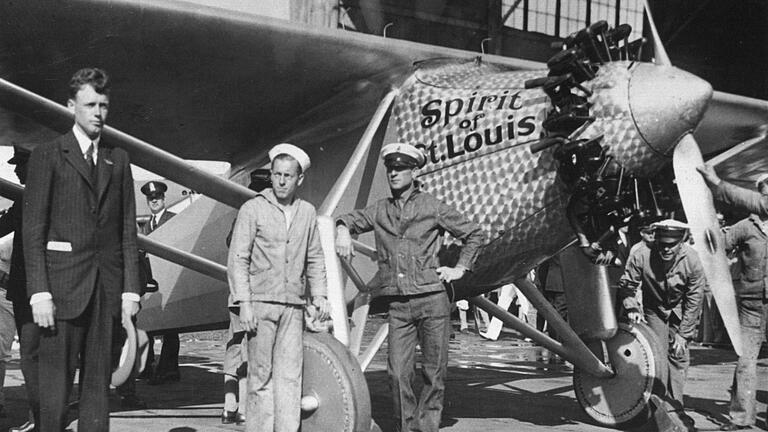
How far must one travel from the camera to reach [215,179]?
5465 mm

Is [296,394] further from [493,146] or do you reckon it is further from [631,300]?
[631,300]

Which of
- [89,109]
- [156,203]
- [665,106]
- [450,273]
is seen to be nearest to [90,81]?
[89,109]

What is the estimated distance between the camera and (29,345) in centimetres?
427

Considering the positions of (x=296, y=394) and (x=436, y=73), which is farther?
(x=436, y=73)

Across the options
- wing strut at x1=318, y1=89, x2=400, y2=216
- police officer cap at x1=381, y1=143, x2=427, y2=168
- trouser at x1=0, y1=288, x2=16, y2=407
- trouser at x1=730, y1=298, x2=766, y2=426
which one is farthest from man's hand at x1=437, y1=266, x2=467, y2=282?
trouser at x1=0, y1=288, x2=16, y2=407

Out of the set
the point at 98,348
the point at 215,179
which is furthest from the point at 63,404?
the point at 215,179

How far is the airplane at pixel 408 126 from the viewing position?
5.04m

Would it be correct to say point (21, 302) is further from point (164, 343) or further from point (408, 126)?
point (164, 343)

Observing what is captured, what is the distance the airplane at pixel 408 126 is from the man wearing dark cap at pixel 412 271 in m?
0.26

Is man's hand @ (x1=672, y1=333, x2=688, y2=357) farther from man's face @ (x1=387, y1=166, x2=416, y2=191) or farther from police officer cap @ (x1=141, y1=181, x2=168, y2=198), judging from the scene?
police officer cap @ (x1=141, y1=181, x2=168, y2=198)

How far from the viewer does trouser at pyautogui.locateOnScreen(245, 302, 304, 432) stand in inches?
176

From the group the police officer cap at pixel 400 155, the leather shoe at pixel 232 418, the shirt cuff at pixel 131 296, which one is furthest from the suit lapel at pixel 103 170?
the leather shoe at pixel 232 418

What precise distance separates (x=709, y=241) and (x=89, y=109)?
3.48 m

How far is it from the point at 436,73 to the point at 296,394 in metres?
2.51
